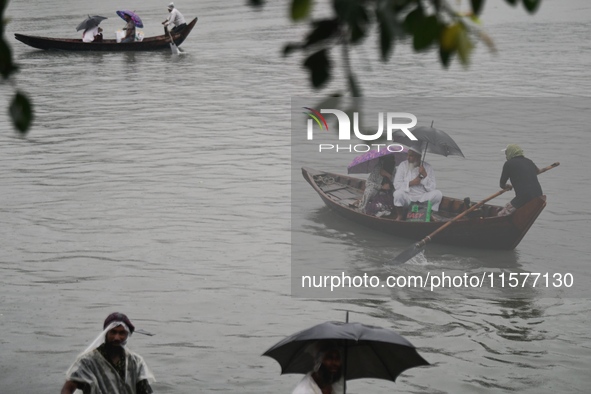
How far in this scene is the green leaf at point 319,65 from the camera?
Answer: 3025mm

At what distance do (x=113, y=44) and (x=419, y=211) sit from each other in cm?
2095

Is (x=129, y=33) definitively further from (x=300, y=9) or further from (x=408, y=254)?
(x=300, y=9)

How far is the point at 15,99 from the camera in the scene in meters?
3.15

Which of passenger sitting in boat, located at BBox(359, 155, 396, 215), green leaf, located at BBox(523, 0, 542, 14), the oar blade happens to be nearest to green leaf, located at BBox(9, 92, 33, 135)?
green leaf, located at BBox(523, 0, 542, 14)

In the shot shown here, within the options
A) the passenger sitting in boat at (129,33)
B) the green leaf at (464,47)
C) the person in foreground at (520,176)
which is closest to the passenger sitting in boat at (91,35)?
the passenger sitting in boat at (129,33)

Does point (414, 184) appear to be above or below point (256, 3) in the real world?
below

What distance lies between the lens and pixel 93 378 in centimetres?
638

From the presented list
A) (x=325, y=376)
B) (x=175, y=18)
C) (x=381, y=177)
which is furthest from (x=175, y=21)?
(x=325, y=376)

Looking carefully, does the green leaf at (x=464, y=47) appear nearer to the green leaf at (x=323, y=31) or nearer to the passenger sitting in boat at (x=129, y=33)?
the green leaf at (x=323, y=31)

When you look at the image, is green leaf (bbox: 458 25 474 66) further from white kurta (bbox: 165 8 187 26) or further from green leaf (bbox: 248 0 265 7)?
white kurta (bbox: 165 8 187 26)

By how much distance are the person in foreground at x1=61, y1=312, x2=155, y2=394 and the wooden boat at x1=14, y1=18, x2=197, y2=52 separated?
28.0 metres

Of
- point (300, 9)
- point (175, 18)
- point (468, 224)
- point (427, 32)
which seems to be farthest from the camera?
point (175, 18)

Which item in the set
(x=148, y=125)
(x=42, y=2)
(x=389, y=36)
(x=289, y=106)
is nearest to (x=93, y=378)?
(x=389, y=36)

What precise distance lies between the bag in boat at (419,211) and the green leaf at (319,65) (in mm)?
12323
